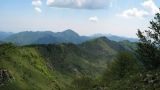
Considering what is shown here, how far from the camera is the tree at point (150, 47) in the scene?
34281 mm

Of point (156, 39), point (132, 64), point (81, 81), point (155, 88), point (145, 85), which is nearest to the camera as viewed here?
point (155, 88)

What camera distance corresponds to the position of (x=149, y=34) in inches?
1460

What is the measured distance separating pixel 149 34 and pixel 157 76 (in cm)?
1335

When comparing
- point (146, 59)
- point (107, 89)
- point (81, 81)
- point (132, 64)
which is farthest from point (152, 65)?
point (81, 81)

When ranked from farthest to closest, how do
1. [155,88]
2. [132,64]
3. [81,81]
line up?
[81,81] < [132,64] < [155,88]

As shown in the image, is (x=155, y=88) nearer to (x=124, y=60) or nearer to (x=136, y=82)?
(x=136, y=82)

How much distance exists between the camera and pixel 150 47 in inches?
1405

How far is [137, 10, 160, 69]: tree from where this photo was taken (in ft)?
112

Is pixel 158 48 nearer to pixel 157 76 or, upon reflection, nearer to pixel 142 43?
pixel 142 43

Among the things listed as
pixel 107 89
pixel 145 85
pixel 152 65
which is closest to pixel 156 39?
pixel 152 65

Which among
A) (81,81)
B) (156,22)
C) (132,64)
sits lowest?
(81,81)

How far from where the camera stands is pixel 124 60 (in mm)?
82375

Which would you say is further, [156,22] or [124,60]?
[124,60]

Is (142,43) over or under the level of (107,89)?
over
